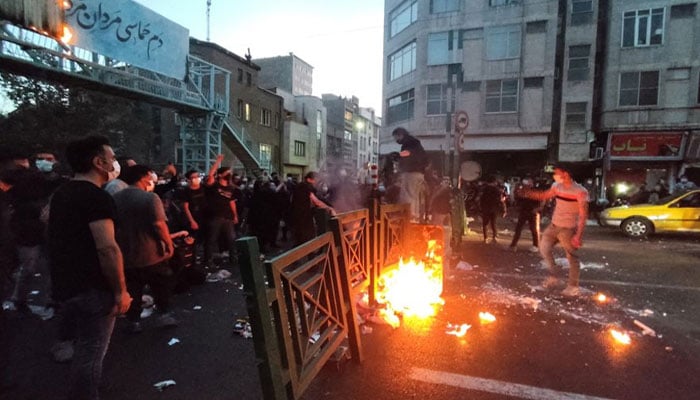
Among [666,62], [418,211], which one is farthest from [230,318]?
[666,62]

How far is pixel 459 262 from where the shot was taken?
8.21 meters

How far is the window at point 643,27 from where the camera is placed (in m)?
22.7

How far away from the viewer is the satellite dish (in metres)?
24.2

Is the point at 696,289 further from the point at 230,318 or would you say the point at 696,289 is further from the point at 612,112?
the point at 612,112

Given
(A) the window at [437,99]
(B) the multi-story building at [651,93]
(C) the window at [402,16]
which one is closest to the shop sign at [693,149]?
(B) the multi-story building at [651,93]

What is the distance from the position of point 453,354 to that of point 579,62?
26673mm

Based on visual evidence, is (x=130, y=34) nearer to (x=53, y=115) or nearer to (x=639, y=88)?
(x=53, y=115)

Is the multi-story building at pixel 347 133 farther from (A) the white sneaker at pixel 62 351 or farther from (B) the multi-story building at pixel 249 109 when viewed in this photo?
(A) the white sneaker at pixel 62 351

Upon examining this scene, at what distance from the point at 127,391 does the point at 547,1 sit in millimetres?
29182

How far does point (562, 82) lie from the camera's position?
24.7 meters

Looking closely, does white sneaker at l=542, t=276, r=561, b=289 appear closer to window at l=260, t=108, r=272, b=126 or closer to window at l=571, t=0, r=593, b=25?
window at l=571, t=0, r=593, b=25

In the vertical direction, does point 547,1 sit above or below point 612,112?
above

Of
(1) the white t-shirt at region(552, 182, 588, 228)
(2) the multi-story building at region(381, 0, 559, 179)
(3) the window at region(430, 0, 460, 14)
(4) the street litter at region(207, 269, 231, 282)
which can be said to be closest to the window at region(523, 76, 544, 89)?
(2) the multi-story building at region(381, 0, 559, 179)

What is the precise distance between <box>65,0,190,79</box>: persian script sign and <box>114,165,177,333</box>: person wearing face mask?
7.98 meters
